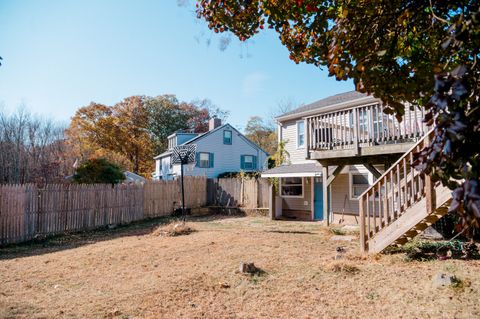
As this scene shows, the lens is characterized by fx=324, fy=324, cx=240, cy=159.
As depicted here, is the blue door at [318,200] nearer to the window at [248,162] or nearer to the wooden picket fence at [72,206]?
the wooden picket fence at [72,206]

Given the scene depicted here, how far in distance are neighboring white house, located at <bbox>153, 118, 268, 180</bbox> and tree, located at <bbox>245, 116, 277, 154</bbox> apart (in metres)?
11.7

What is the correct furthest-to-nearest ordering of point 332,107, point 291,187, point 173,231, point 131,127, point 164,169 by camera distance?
point 131,127 → point 164,169 → point 291,187 → point 332,107 → point 173,231

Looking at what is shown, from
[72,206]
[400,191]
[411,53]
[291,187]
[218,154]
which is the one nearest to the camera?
[411,53]

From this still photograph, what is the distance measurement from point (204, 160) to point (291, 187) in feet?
40.5

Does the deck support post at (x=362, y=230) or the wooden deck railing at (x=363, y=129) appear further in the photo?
the wooden deck railing at (x=363, y=129)

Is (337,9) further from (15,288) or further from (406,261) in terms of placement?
(15,288)

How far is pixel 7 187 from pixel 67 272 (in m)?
5.29

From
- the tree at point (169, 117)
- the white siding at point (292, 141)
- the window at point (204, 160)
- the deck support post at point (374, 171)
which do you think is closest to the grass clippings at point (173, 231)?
the deck support post at point (374, 171)

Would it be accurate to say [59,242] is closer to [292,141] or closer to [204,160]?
[292,141]

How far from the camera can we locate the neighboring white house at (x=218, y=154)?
27438 millimetres

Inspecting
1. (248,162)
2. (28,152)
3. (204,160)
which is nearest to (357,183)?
(204,160)

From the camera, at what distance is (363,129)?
10.4 meters

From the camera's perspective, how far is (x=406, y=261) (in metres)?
6.12

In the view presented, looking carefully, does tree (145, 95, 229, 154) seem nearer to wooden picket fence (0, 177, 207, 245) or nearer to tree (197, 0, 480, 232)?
wooden picket fence (0, 177, 207, 245)
